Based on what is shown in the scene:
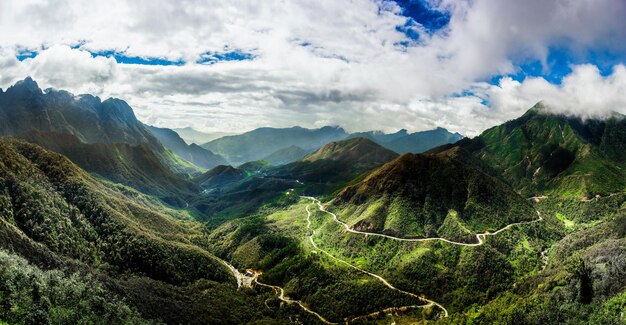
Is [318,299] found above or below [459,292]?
→ below

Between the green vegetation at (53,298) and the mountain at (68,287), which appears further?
the mountain at (68,287)

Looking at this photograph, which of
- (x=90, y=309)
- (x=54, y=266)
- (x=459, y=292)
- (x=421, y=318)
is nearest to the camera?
(x=90, y=309)

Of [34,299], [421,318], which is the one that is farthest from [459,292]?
[34,299]

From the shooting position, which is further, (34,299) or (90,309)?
(90,309)

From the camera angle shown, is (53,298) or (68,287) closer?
(53,298)

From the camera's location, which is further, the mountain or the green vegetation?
the mountain

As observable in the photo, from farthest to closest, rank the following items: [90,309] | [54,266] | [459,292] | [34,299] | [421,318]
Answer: [459,292] → [421,318] → [54,266] → [90,309] → [34,299]

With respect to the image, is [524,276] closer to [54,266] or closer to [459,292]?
[459,292]

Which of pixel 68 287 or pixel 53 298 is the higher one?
pixel 68 287

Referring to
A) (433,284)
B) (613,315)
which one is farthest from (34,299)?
(613,315)

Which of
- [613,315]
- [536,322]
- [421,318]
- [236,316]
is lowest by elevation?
[236,316]
